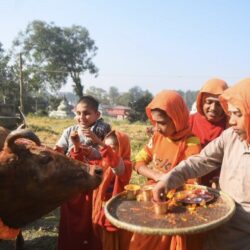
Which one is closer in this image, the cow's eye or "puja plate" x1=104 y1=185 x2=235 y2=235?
"puja plate" x1=104 y1=185 x2=235 y2=235

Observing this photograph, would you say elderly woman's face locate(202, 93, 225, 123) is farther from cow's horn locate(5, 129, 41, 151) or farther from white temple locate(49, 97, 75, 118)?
white temple locate(49, 97, 75, 118)

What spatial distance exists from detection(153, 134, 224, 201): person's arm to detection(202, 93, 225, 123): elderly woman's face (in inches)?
35.1

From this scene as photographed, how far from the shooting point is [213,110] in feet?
13.4

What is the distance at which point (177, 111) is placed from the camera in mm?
3840

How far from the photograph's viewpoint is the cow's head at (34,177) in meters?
3.28

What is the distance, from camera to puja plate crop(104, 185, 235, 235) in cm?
259

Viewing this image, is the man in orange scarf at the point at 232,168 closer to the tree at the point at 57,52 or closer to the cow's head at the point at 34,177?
the cow's head at the point at 34,177

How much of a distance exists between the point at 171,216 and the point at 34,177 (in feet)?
3.95

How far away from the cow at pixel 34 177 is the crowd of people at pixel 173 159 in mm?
208

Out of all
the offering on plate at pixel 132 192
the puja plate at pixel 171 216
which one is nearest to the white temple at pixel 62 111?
the offering on plate at pixel 132 192

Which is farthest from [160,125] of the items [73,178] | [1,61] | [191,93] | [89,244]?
[191,93]

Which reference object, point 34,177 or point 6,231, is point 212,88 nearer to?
point 34,177

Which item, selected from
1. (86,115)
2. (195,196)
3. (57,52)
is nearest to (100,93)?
(57,52)

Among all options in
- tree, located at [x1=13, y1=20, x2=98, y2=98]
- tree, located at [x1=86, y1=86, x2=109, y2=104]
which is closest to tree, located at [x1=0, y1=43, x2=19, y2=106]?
tree, located at [x1=13, y1=20, x2=98, y2=98]
